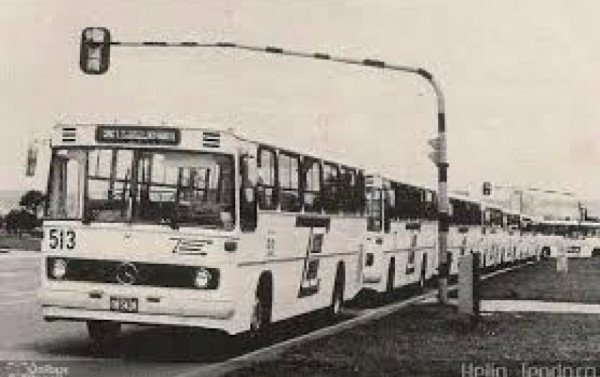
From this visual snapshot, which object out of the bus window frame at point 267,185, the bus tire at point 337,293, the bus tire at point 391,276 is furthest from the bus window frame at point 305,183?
the bus tire at point 391,276

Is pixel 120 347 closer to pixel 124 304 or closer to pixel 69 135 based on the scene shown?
pixel 124 304

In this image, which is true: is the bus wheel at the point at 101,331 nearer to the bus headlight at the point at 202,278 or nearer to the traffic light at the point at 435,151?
the bus headlight at the point at 202,278

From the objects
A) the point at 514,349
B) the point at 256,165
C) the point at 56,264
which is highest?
the point at 256,165

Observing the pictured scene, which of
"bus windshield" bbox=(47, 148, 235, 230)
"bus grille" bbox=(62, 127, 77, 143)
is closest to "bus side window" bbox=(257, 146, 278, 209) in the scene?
"bus windshield" bbox=(47, 148, 235, 230)

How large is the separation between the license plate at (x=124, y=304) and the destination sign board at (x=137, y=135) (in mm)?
1819

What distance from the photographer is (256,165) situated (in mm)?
15938

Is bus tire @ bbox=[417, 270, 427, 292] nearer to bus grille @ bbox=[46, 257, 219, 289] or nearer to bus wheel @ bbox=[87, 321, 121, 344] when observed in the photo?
bus wheel @ bbox=[87, 321, 121, 344]

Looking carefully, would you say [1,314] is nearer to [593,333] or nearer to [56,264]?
[56,264]

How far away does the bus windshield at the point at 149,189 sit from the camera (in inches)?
583

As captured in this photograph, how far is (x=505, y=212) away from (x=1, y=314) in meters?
39.3

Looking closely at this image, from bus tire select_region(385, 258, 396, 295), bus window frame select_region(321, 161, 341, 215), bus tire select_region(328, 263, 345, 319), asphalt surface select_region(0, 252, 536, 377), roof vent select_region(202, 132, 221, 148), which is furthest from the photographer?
bus tire select_region(385, 258, 396, 295)

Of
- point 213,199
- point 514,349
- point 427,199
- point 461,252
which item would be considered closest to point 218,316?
point 213,199

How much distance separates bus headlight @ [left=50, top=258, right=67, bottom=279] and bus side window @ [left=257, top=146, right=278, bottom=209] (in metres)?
2.57

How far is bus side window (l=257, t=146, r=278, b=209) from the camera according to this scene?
53.0 feet
